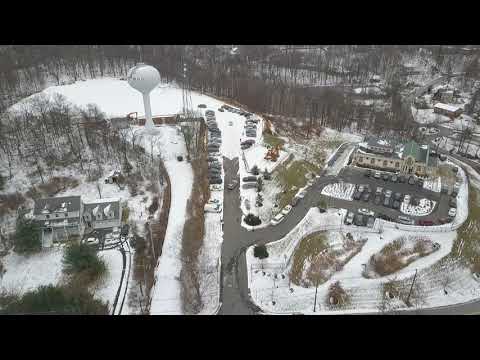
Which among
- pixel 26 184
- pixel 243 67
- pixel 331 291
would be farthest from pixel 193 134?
pixel 243 67

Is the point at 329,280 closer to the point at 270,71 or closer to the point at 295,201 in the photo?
the point at 295,201

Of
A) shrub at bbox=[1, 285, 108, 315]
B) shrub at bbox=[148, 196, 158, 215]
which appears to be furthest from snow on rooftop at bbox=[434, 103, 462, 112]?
shrub at bbox=[1, 285, 108, 315]

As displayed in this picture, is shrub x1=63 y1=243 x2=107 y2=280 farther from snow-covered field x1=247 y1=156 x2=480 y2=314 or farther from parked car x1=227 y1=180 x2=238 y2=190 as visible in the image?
parked car x1=227 y1=180 x2=238 y2=190

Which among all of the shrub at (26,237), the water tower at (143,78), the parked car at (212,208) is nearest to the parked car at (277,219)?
the parked car at (212,208)

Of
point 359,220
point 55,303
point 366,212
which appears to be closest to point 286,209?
point 359,220

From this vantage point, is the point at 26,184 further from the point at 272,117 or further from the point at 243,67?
the point at 243,67

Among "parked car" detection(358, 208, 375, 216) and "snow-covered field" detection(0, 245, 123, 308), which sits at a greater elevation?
"parked car" detection(358, 208, 375, 216)
